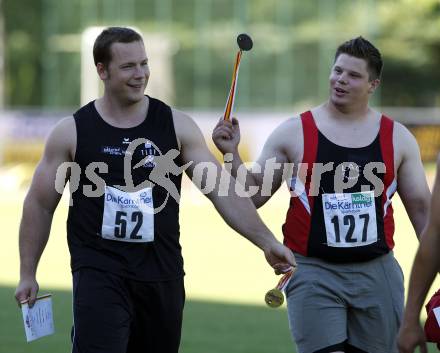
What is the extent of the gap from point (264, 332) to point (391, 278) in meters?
3.47

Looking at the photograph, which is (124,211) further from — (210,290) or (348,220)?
(210,290)

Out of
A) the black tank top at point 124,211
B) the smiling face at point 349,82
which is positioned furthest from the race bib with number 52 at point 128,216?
the smiling face at point 349,82

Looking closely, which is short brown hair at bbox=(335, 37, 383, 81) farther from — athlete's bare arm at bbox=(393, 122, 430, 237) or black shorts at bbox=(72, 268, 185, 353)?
black shorts at bbox=(72, 268, 185, 353)

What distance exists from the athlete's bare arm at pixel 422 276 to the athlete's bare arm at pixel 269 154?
183 centimetres

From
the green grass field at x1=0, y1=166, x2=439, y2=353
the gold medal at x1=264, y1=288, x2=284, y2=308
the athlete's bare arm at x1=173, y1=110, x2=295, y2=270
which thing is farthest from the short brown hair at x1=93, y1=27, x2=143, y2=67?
the green grass field at x1=0, y1=166, x2=439, y2=353

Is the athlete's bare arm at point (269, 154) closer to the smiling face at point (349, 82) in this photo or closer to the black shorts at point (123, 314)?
the smiling face at point (349, 82)

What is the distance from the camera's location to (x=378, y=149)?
583 centimetres

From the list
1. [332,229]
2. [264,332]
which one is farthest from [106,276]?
[264,332]

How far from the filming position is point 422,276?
4.04 metres

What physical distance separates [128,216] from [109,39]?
A: 890 millimetres

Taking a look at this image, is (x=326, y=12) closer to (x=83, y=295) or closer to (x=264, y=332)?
(x=264, y=332)

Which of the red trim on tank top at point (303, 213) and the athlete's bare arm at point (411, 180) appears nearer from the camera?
the red trim on tank top at point (303, 213)

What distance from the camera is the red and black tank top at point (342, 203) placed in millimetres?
5688

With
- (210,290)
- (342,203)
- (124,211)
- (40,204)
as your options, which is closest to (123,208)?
(124,211)
